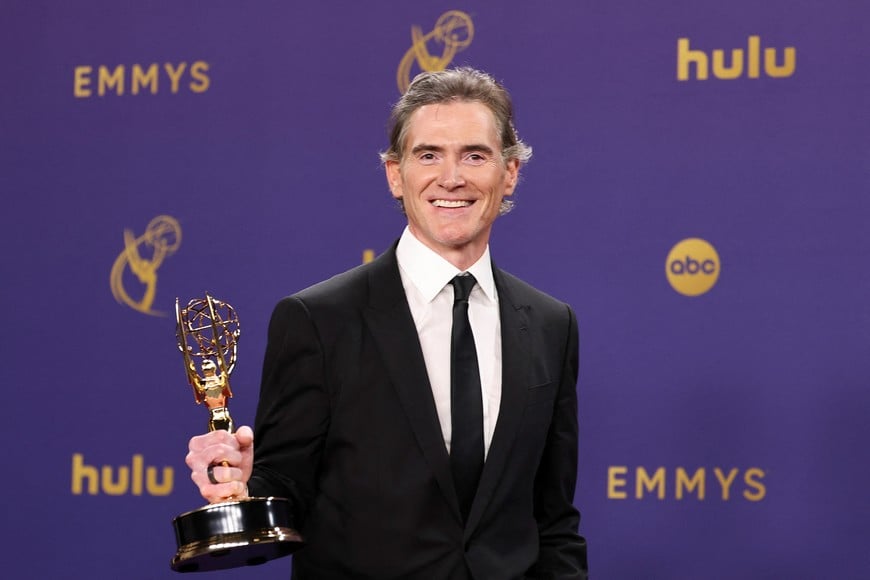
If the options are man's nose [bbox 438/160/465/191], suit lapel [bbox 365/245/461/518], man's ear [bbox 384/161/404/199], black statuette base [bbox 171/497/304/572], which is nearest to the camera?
black statuette base [bbox 171/497/304/572]

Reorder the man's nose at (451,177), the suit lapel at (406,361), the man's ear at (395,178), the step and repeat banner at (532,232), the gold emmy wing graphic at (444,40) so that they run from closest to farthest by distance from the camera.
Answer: the suit lapel at (406,361) → the man's nose at (451,177) → the man's ear at (395,178) → the step and repeat banner at (532,232) → the gold emmy wing graphic at (444,40)

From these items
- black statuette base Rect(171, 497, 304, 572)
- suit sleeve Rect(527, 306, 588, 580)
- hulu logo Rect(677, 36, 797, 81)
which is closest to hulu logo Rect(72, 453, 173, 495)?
suit sleeve Rect(527, 306, 588, 580)

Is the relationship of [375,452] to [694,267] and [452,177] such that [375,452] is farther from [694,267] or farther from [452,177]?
[694,267]

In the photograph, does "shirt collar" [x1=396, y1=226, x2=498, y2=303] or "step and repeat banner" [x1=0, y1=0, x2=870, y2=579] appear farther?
"step and repeat banner" [x1=0, y1=0, x2=870, y2=579]

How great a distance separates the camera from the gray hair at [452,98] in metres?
1.90

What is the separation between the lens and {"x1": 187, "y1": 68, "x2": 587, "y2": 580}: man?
174cm

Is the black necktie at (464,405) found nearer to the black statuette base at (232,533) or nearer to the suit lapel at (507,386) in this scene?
the suit lapel at (507,386)

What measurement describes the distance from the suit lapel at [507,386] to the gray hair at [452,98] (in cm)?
24

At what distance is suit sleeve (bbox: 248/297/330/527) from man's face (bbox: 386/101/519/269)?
25 cm

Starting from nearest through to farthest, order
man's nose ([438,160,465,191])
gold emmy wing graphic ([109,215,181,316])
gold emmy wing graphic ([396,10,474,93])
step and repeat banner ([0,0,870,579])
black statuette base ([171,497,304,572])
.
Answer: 1. black statuette base ([171,497,304,572])
2. man's nose ([438,160,465,191])
3. step and repeat banner ([0,0,870,579])
4. gold emmy wing graphic ([396,10,474,93])
5. gold emmy wing graphic ([109,215,181,316])

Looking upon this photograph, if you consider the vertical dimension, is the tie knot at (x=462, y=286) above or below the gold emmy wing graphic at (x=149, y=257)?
below

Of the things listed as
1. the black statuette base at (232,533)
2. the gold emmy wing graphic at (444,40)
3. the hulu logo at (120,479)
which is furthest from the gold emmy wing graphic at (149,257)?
the black statuette base at (232,533)

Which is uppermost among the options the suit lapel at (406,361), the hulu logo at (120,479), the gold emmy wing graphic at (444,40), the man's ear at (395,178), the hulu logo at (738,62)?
the gold emmy wing graphic at (444,40)

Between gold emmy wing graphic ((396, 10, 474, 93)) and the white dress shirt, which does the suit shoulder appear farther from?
gold emmy wing graphic ((396, 10, 474, 93))
